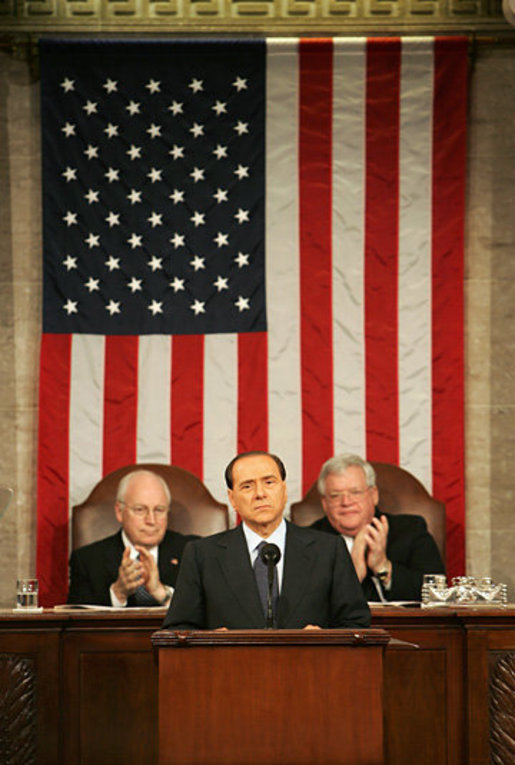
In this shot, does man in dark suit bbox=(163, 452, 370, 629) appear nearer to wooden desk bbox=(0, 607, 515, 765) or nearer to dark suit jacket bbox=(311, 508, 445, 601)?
wooden desk bbox=(0, 607, 515, 765)

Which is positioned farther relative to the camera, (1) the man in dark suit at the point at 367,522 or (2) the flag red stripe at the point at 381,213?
(2) the flag red stripe at the point at 381,213

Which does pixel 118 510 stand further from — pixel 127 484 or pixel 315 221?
pixel 315 221

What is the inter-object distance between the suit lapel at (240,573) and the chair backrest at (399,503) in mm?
3019

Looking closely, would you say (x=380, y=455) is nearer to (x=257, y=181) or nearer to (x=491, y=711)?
(x=257, y=181)

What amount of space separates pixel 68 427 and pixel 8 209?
164 cm

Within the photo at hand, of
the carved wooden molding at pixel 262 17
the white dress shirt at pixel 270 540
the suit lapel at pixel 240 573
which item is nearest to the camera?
the suit lapel at pixel 240 573

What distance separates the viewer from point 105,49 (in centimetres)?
809

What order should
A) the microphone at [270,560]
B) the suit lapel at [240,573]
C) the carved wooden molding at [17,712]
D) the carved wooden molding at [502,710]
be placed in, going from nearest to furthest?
the microphone at [270,560]
the suit lapel at [240,573]
the carved wooden molding at [502,710]
the carved wooden molding at [17,712]

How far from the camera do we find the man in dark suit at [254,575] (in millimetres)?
4336

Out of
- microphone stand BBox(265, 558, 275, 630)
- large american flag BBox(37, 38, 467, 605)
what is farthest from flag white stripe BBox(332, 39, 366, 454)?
microphone stand BBox(265, 558, 275, 630)

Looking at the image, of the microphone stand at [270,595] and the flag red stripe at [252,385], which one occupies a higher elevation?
the flag red stripe at [252,385]

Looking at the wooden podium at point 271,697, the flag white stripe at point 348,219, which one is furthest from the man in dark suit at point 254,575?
the flag white stripe at point 348,219

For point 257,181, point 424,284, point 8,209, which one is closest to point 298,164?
point 257,181

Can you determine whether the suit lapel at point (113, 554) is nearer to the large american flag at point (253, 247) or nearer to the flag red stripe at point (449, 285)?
the large american flag at point (253, 247)
